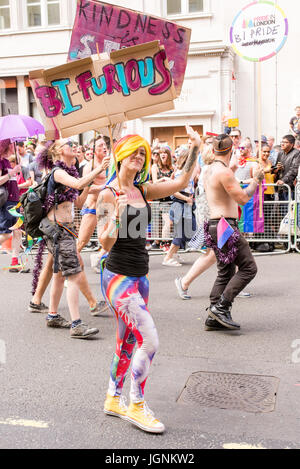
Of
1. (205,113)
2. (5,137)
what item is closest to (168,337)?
(5,137)

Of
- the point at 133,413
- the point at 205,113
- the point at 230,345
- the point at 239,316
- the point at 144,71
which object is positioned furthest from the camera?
the point at 205,113

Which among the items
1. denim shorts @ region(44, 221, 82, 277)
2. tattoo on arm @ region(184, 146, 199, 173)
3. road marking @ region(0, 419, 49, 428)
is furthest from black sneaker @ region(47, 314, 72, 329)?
tattoo on arm @ region(184, 146, 199, 173)

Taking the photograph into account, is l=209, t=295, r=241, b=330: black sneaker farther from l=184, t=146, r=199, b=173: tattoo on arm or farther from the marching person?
l=184, t=146, r=199, b=173: tattoo on arm

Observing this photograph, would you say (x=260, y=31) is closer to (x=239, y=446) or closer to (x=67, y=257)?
(x=67, y=257)

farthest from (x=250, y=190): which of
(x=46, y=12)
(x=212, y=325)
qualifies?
(x=46, y=12)

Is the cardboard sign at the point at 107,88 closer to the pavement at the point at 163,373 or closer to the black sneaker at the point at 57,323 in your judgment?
the pavement at the point at 163,373

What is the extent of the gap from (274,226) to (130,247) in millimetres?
7087

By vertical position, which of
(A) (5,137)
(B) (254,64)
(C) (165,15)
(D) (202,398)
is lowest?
(D) (202,398)

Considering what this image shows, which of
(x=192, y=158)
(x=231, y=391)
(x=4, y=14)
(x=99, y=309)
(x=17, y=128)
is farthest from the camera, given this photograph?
(x=4, y=14)

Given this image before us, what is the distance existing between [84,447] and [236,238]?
2.87 meters

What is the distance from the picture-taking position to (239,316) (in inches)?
235

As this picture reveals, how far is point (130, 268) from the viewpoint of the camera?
3430mm

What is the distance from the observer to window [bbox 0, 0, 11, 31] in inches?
770

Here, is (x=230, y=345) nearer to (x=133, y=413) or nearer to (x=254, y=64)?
(x=133, y=413)
